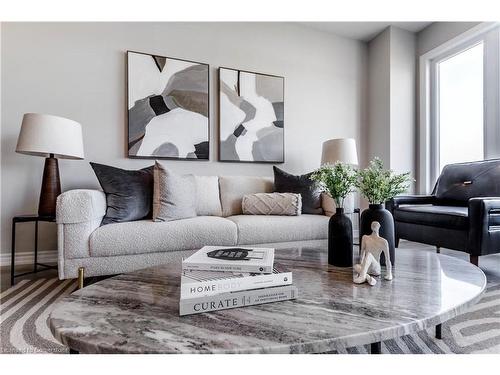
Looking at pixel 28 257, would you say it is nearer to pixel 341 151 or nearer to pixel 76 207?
pixel 76 207

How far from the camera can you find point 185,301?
67 centimetres

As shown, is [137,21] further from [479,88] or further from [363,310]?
[479,88]

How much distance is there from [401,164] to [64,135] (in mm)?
3446

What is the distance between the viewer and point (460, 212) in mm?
1997

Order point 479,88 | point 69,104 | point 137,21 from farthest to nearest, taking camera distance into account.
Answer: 1. point 479,88
2. point 137,21
3. point 69,104

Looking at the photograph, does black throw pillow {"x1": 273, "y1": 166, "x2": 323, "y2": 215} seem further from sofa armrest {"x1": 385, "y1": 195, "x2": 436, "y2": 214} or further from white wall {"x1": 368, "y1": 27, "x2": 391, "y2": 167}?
white wall {"x1": 368, "y1": 27, "x2": 391, "y2": 167}

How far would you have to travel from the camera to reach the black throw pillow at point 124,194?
1889mm

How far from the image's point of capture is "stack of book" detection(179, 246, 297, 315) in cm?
68

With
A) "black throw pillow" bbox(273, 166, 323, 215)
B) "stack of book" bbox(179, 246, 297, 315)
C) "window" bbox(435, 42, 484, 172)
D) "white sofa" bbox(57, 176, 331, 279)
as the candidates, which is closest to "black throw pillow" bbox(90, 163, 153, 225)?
"white sofa" bbox(57, 176, 331, 279)

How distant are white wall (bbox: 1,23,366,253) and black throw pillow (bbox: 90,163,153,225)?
2.07 ft

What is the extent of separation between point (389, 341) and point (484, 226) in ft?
4.11

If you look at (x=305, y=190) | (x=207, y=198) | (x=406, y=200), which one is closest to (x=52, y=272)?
(x=207, y=198)

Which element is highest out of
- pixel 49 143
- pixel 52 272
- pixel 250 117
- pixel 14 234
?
pixel 250 117
